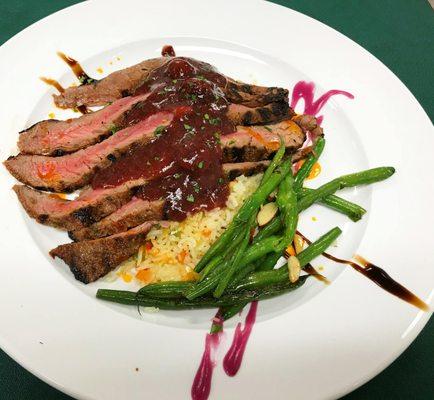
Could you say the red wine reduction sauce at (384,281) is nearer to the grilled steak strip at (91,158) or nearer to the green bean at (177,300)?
the green bean at (177,300)

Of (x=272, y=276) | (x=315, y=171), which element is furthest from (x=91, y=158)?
(x=315, y=171)

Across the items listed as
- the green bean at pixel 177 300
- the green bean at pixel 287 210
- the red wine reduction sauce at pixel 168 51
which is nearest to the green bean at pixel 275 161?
the green bean at pixel 287 210

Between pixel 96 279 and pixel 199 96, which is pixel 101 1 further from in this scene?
pixel 96 279

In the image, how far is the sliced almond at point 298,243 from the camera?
3364mm

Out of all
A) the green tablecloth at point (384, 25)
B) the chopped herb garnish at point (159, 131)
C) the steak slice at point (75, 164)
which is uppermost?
the green tablecloth at point (384, 25)

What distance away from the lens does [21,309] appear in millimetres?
2705

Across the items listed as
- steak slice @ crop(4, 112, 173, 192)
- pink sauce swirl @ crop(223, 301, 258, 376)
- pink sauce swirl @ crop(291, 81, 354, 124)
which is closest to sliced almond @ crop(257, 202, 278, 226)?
pink sauce swirl @ crop(223, 301, 258, 376)

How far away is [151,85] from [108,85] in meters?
0.52

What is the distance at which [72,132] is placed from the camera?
12.0ft

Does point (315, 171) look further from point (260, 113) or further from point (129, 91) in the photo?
point (129, 91)

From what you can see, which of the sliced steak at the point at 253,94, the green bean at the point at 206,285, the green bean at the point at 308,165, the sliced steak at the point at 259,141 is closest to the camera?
the green bean at the point at 206,285

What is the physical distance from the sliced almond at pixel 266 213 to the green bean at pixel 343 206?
0.34 m

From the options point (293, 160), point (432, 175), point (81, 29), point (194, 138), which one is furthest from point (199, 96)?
point (432, 175)

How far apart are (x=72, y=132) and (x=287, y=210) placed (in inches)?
81.4
